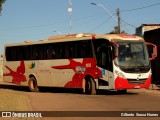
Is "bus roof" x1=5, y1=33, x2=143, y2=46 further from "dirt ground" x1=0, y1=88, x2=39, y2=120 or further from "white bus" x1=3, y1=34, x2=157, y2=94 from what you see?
"dirt ground" x1=0, y1=88, x2=39, y2=120

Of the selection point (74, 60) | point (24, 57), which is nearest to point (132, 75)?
point (74, 60)

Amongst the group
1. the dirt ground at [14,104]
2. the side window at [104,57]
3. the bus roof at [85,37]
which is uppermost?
the bus roof at [85,37]

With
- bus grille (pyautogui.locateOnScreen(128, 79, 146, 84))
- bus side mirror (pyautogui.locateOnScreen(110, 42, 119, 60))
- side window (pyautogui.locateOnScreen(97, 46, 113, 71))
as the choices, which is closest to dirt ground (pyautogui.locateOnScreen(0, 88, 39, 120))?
side window (pyautogui.locateOnScreen(97, 46, 113, 71))

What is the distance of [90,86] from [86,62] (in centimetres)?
141

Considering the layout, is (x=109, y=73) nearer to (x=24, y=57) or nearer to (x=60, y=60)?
(x=60, y=60)

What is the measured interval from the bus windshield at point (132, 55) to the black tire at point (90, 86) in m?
2.27

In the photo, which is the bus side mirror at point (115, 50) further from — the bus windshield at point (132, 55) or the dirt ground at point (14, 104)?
the dirt ground at point (14, 104)

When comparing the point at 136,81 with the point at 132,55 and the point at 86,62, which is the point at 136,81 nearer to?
the point at 132,55

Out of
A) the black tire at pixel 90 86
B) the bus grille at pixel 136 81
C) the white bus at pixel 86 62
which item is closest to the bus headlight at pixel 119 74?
the white bus at pixel 86 62

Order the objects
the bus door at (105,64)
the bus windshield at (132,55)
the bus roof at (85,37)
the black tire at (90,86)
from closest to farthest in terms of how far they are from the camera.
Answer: the bus windshield at (132,55) → the bus door at (105,64) → the bus roof at (85,37) → the black tire at (90,86)

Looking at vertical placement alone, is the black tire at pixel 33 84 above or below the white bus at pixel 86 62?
below

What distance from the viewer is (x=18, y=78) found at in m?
30.7

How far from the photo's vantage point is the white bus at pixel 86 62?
22.1 meters

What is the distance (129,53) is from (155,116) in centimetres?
903
